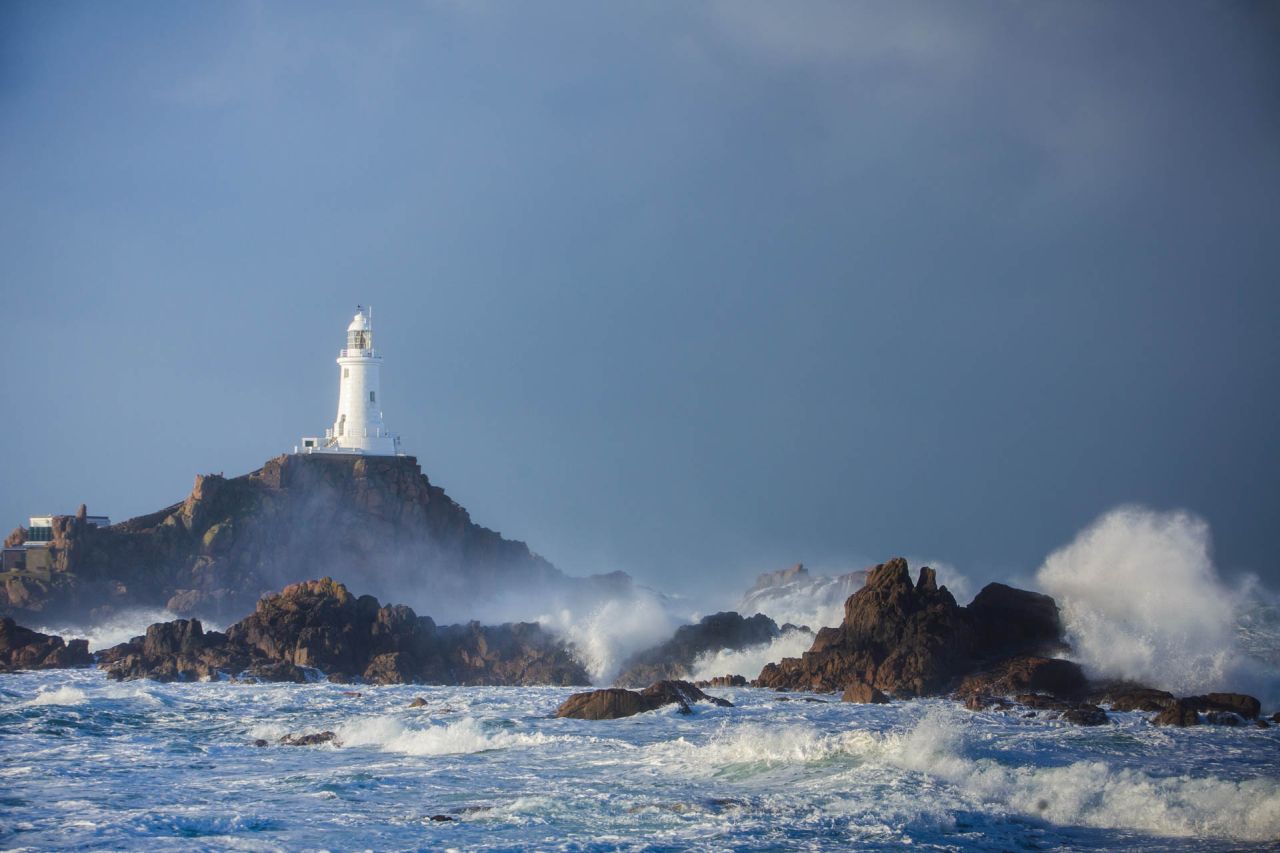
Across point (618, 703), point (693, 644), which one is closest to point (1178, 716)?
point (618, 703)

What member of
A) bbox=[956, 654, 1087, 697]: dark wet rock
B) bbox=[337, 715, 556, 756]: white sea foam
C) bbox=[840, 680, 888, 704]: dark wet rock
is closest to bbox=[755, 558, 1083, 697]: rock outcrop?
bbox=[956, 654, 1087, 697]: dark wet rock

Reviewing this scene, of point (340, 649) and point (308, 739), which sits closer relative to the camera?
point (308, 739)

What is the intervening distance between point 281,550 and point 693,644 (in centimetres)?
1962

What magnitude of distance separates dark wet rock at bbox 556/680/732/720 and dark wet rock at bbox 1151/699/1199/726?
8700 millimetres

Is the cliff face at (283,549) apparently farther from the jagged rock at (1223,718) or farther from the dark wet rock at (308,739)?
the jagged rock at (1223,718)

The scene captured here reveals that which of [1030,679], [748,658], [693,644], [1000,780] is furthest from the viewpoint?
[693,644]

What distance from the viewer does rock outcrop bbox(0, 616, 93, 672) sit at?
128ft

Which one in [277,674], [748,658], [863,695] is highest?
[748,658]

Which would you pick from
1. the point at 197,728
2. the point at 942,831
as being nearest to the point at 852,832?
the point at 942,831

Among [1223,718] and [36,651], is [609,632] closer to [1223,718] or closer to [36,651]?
[36,651]

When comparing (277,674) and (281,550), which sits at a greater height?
(281,550)

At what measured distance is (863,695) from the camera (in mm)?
29750

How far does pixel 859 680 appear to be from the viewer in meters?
32.5

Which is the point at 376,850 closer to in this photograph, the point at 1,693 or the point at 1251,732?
the point at 1251,732
